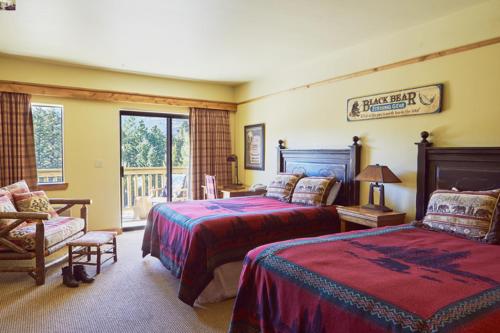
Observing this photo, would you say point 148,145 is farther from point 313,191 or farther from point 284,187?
point 313,191

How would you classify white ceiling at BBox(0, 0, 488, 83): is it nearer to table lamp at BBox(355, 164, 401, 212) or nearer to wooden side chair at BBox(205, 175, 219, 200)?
table lamp at BBox(355, 164, 401, 212)

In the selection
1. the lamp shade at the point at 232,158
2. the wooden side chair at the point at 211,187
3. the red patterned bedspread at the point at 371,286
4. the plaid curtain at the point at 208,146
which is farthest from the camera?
the lamp shade at the point at 232,158

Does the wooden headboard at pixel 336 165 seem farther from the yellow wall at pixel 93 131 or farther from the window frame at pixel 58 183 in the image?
the window frame at pixel 58 183

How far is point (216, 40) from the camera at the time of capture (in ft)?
12.4

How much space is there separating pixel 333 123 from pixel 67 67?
12.6ft

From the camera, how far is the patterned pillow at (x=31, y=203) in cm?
372

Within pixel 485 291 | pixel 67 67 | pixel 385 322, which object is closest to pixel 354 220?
pixel 485 291

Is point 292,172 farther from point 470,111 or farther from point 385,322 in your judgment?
point 385,322

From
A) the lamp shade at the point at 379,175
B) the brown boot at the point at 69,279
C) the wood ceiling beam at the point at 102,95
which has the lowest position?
the brown boot at the point at 69,279

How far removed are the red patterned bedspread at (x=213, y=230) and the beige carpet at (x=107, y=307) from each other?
19 centimetres

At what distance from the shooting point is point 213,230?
2.96 metres

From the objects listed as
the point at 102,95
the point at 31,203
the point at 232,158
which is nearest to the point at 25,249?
the point at 31,203

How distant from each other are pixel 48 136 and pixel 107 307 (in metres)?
3.16

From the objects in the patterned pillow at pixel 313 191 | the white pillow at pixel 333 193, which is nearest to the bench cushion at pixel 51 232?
the patterned pillow at pixel 313 191
